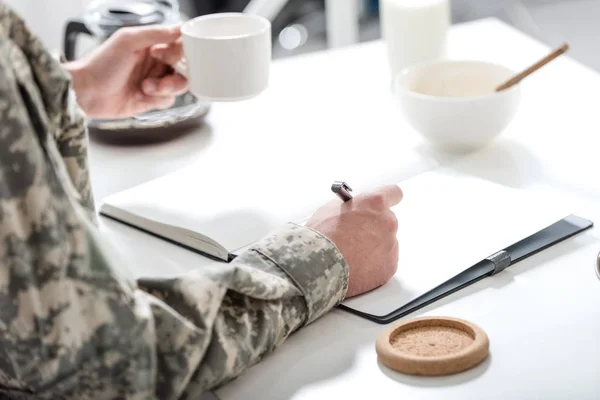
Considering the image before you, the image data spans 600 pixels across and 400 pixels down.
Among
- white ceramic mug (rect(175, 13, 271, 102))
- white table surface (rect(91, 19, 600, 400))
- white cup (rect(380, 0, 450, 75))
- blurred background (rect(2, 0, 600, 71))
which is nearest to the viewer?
white table surface (rect(91, 19, 600, 400))

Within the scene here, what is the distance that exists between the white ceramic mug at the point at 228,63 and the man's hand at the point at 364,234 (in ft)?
0.85

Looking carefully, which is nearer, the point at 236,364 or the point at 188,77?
the point at 236,364

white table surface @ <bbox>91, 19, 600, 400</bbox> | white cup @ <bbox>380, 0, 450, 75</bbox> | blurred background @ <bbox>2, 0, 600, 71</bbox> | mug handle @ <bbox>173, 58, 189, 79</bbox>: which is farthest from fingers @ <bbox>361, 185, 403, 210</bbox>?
blurred background @ <bbox>2, 0, 600, 71</bbox>

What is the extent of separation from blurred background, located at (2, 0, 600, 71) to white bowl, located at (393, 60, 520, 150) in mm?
761

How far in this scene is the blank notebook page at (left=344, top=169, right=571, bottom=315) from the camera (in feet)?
2.73

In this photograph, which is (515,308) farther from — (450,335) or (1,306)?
(1,306)

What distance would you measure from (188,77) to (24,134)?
0.52 meters

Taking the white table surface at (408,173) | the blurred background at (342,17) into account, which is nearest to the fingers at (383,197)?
the white table surface at (408,173)

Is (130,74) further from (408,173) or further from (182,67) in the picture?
(408,173)

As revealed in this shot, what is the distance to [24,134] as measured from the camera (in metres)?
0.60

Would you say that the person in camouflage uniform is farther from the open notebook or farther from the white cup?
the white cup

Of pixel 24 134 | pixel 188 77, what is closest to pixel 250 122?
pixel 188 77

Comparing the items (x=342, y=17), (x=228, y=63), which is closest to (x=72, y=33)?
(x=228, y=63)

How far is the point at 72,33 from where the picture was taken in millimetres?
1246
